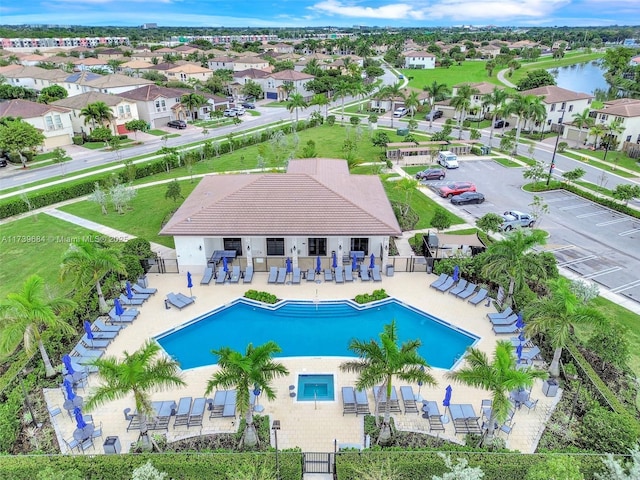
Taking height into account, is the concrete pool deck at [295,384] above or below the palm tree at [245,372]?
below

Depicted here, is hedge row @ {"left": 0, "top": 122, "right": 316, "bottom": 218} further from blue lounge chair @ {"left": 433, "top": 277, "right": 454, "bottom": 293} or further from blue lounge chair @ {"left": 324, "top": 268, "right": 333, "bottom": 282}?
blue lounge chair @ {"left": 433, "top": 277, "right": 454, "bottom": 293}

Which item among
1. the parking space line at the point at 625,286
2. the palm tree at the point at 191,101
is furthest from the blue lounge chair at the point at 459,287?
the palm tree at the point at 191,101

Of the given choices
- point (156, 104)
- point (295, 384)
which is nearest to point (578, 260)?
point (295, 384)

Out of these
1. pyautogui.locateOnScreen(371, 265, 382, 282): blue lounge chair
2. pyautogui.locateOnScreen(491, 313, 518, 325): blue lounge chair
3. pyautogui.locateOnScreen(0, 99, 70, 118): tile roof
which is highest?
pyautogui.locateOnScreen(0, 99, 70, 118): tile roof

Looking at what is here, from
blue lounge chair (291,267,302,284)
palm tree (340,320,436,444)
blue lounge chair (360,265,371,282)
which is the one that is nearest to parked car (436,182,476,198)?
blue lounge chair (360,265,371,282)

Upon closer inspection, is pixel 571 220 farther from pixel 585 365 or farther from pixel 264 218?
pixel 264 218

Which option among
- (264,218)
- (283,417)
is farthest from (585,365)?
(264,218)

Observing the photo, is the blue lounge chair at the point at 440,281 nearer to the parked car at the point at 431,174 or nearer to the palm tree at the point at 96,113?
the parked car at the point at 431,174
